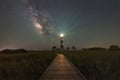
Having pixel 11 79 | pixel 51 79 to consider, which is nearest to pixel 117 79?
pixel 51 79

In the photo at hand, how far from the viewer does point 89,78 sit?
1780cm

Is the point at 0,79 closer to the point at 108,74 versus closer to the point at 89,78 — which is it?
the point at 89,78

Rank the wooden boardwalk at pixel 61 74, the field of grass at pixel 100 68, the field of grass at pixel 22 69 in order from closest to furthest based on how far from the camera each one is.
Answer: the wooden boardwalk at pixel 61 74 → the field of grass at pixel 22 69 → the field of grass at pixel 100 68

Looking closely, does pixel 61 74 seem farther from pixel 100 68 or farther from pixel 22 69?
pixel 100 68

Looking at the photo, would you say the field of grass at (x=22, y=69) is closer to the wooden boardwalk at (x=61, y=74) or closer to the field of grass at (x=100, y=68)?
the wooden boardwalk at (x=61, y=74)

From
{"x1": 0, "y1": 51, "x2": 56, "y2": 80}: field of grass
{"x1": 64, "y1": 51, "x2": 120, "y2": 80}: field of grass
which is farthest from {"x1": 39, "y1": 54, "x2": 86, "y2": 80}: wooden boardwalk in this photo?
{"x1": 64, "y1": 51, "x2": 120, "y2": 80}: field of grass

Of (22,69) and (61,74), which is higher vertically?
(22,69)

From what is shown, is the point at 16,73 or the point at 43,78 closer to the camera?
the point at 43,78

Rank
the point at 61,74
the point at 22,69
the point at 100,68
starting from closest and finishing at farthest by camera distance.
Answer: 1. the point at 61,74
2. the point at 22,69
3. the point at 100,68

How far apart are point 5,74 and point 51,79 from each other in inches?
169

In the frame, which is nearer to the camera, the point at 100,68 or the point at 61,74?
the point at 61,74

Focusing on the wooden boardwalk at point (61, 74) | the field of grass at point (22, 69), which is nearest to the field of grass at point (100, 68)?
the wooden boardwalk at point (61, 74)

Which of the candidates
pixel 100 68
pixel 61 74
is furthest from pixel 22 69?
pixel 100 68

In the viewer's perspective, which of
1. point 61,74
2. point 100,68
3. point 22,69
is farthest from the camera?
point 100,68
